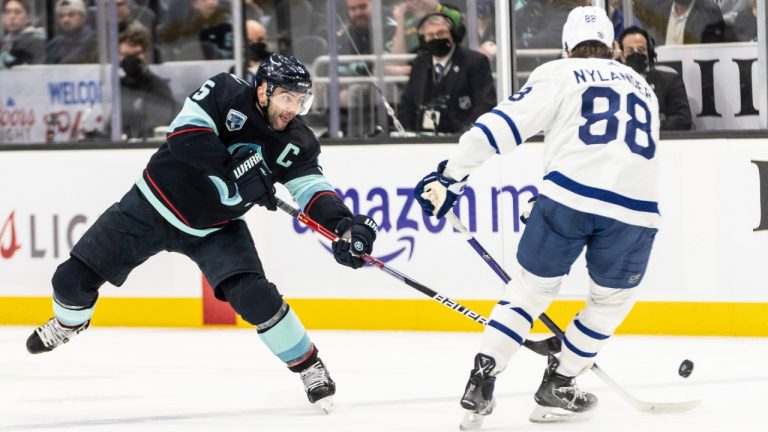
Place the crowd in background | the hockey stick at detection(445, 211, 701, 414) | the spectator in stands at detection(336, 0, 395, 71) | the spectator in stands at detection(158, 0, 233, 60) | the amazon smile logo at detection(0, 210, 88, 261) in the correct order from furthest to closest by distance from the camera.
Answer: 1. the spectator in stands at detection(158, 0, 233, 60)
2. the amazon smile logo at detection(0, 210, 88, 261)
3. the spectator in stands at detection(336, 0, 395, 71)
4. the crowd in background
5. the hockey stick at detection(445, 211, 701, 414)

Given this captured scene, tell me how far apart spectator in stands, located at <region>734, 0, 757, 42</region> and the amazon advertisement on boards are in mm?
424

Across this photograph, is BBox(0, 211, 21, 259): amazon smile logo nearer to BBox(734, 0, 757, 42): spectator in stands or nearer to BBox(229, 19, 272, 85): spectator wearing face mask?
BBox(229, 19, 272, 85): spectator wearing face mask

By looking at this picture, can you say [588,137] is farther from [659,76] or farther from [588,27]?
[659,76]

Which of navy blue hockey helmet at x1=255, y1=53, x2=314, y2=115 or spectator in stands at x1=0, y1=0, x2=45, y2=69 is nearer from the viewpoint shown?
Answer: navy blue hockey helmet at x1=255, y1=53, x2=314, y2=115

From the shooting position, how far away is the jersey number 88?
375 centimetres

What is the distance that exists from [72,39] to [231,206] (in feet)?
8.91

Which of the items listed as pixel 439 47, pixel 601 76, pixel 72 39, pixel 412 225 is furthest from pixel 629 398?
pixel 72 39

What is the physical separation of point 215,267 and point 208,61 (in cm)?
244

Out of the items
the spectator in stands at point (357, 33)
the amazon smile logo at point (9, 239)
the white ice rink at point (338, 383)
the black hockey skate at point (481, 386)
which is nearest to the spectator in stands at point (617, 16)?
the spectator in stands at point (357, 33)

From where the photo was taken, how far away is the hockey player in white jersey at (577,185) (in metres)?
3.76

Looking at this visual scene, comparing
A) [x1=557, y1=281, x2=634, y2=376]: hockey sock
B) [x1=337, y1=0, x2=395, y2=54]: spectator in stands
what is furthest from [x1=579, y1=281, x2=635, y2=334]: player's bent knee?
[x1=337, y1=0, x2=395, y2=54]: spectator in stands

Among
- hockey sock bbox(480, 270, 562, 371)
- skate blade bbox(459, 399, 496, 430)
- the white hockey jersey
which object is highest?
the white hockey jersey

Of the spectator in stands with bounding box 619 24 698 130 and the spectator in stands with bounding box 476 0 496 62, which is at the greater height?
the spectator in stands with bounding box 476 0 496 62

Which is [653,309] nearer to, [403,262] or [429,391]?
[403,262]
